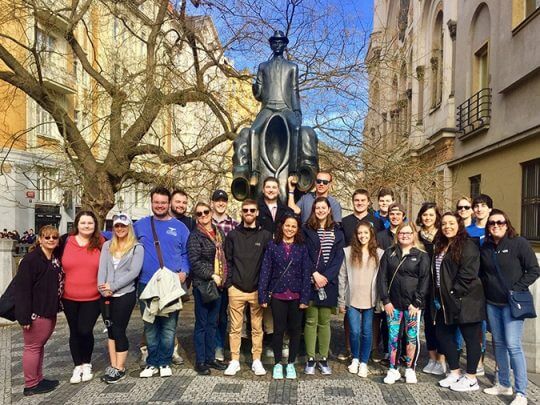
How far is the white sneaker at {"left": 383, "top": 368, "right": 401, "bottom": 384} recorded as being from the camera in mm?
5086

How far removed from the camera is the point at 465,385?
16.3 ft

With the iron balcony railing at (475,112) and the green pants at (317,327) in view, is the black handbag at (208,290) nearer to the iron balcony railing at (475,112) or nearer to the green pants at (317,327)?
the green pants at (317,327)

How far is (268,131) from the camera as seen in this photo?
6652 mm

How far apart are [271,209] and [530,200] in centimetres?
860

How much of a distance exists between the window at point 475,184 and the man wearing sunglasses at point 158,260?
12600 millimetres

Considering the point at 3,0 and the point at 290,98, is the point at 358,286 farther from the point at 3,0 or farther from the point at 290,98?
the point at 3,0

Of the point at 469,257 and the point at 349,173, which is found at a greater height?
the point at 349,173

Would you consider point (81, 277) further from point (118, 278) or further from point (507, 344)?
point (507, 344)

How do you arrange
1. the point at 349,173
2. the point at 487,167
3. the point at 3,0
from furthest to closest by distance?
the point at 487,167
the point at 349,173
the point at 3,0

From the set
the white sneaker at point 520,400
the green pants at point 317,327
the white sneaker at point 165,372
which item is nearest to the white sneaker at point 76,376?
the white sneaker at point 165,372

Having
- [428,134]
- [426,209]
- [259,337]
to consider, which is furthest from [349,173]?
[428,134]

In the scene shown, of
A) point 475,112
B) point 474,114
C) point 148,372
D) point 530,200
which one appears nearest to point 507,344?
point 148,372

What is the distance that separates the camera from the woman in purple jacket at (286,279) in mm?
5078

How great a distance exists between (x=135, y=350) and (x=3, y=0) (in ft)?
26.6
